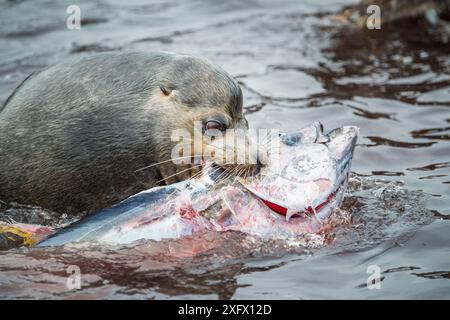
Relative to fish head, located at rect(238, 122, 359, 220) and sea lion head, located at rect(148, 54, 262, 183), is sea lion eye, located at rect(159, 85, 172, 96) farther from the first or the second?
fish head, located at rect(238, 122, 359, 220)

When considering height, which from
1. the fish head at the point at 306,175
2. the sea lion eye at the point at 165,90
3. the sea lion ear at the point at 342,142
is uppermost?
the sea lion eye at the point at 165,90

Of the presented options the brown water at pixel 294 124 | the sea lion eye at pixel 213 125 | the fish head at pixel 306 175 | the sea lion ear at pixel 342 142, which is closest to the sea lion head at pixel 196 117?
the sea lion eye at pixel 213 125

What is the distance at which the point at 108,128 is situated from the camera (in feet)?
17.9

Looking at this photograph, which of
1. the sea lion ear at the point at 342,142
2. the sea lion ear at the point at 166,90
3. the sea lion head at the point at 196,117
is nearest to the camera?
the sea lion ear at the point at 342,142

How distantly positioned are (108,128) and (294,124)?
260 cm

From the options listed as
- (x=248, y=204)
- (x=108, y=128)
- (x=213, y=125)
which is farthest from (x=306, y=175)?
(x=108, y=128)

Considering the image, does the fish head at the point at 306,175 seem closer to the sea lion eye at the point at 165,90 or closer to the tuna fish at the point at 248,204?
the tuna fish at the point at 248,204

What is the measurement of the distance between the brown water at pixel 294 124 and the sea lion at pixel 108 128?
0.28m

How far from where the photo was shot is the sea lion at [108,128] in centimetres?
546

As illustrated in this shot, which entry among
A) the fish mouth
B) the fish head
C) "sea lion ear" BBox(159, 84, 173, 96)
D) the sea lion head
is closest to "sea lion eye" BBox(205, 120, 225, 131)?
the sea lion head

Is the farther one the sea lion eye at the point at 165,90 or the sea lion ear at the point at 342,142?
the sea lion eye at the point at 165,90

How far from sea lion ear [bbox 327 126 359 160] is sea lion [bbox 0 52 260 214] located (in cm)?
91
